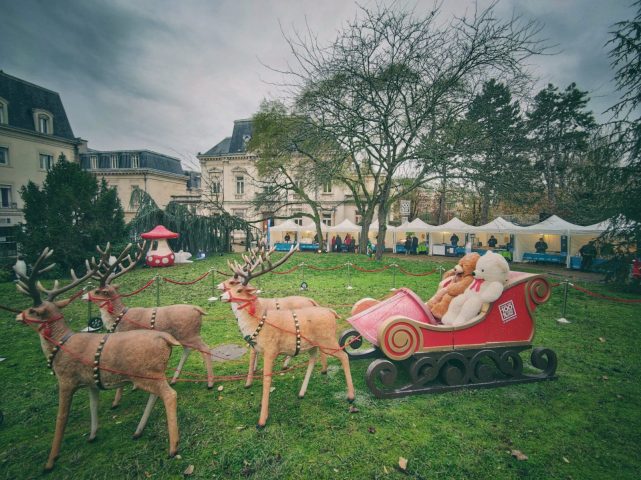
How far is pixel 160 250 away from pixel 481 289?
16039 mm

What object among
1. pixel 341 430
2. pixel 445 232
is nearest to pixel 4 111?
pixel 341 430

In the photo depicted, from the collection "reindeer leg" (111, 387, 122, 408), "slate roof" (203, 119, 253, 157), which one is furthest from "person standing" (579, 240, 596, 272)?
"slate roof" (203, 119, 253, 157)

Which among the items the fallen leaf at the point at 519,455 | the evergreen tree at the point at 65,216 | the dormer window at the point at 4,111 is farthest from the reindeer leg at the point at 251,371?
the dormer window at the point at 4,111

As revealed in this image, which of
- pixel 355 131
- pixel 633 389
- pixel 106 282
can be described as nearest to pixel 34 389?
pixel 106 282

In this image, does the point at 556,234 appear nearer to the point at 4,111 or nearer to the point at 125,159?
the point at 4,111

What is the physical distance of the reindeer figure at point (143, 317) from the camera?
4086 millimetres

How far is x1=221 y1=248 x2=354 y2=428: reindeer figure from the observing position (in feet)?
12.0

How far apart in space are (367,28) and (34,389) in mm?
15192

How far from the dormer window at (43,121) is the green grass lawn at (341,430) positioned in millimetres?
31764

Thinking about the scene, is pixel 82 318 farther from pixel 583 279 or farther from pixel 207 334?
pixel 583 279

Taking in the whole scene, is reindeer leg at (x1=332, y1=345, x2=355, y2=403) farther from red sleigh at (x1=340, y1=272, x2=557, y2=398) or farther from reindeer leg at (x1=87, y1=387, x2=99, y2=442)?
reindeer leg at (x1=87, y1=387, x2=99, y2=442)

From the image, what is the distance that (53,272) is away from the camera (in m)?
12.0

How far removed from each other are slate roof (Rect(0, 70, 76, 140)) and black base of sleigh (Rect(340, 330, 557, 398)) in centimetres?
3613

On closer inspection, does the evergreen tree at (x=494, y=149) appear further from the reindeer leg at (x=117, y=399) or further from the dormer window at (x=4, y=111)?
the dormer window at (x=4, y=111)
